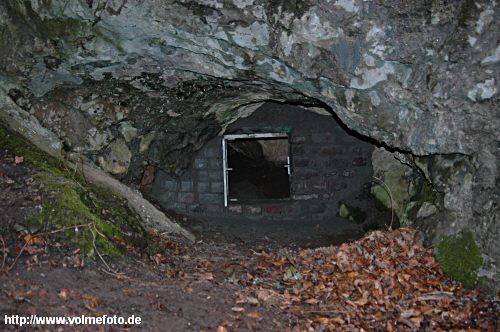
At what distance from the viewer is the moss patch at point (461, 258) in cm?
468

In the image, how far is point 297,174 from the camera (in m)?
7.62

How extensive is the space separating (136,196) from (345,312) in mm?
3522

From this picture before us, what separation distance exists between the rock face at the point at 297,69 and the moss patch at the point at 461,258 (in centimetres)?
9

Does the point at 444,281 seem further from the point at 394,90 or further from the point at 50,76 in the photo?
the point at 50,76

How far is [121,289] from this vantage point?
390cm

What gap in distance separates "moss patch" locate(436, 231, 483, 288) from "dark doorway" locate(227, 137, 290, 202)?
5208 mm

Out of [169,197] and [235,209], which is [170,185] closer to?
[169,197]

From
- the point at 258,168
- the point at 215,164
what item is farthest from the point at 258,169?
the point at 215,164

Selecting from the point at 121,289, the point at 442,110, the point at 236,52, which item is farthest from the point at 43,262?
the point at 442,110

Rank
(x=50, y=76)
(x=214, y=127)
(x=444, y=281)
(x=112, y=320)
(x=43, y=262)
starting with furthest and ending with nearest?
1. (x=214, y=127)
2. (x=50, y=76)
3. (x=444, y=281)
4. (x=43, y=262)
5. (x=112, y=320)

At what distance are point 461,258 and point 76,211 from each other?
3885 millimetres

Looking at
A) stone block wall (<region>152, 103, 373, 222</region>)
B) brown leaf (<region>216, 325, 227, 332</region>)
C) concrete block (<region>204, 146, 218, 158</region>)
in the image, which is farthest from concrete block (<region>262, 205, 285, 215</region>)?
brown leaf (<region>216, 325, 227, 332</region>)

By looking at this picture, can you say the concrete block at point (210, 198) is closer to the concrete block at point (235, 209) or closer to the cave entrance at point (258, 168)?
the concrete block at point (235, 209)

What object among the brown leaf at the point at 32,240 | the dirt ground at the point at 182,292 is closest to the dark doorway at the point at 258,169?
the dirt ground at the point at 182,292
